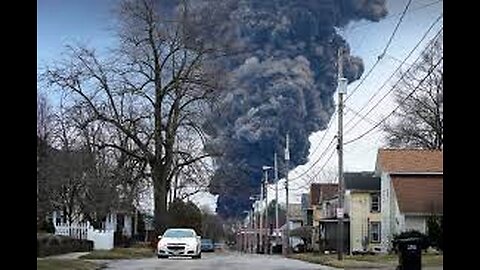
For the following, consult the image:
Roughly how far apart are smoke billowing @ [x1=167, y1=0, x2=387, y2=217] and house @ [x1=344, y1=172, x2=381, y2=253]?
16405mm

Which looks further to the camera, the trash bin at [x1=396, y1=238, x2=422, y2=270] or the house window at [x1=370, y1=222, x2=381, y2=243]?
the house window at [x1=370, y1=222, x2=381, y2=243]

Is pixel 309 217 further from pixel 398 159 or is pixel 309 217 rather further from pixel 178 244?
pixel 178 244

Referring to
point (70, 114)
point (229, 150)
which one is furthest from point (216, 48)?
point (70, 114)

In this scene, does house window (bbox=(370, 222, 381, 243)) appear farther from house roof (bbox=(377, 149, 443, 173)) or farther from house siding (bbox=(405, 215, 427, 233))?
house siding (bbox=(405, 215, 427, 233))

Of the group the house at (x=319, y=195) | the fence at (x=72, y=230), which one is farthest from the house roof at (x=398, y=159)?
the house at (x=319, y=195)

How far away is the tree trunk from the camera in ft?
77.3

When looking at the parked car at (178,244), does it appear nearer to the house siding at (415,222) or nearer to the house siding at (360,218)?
the house siding at (415,222)

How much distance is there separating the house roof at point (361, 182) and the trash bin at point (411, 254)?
25.6 meters

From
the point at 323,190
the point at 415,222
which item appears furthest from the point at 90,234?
the point at 323,190

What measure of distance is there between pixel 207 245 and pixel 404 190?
40.6ft

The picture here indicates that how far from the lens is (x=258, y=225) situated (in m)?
51.4

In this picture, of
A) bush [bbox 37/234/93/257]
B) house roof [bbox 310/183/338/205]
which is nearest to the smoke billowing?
bush [bbox 37/234/93/257]

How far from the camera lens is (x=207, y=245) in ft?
92.8
